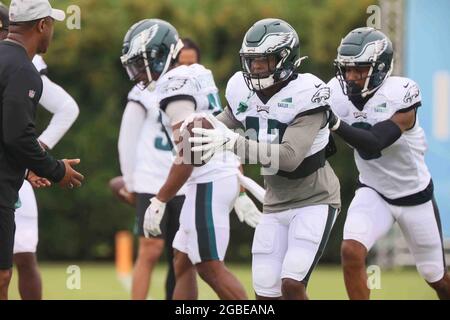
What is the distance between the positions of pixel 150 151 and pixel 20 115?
9.21 ft

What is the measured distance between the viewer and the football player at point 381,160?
6168mm

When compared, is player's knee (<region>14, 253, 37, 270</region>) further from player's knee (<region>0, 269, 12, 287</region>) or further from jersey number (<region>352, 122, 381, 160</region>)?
jersey number (<region>352, 122, 381, 160</region>)

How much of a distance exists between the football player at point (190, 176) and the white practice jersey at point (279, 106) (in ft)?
1.80

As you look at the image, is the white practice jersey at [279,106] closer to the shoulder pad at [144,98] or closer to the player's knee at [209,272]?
the player's knee at [209,272]

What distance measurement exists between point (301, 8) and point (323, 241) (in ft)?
28.7

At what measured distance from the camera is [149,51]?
21.1ft

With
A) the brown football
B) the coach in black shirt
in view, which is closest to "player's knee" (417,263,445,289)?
the brown football

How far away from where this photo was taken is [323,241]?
560cm

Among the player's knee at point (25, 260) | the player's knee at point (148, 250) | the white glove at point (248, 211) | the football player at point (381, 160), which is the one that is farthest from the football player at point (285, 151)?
the player's knee at point (148, 250)

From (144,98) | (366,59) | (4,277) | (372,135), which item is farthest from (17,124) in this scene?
(144,98)

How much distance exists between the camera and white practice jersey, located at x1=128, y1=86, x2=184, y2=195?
7.63 meters

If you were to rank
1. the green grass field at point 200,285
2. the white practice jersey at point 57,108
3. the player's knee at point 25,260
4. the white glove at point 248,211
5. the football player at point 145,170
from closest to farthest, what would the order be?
1. the player's knee at point 25,260
2. the white glove at point 248,211
3. the white practice jersey at point 57,108
4. the football player at point 145,170
5. the green grass field at point 200,285

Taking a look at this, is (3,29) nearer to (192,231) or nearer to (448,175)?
(192,231)
